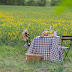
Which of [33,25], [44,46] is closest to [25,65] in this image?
[44,46]

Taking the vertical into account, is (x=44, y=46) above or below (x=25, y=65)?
above

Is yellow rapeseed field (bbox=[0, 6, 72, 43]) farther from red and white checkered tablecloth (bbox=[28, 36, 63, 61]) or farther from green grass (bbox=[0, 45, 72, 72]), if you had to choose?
green grass (bbox=[0, 45, 72, 72])

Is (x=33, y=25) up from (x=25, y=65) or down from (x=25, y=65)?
up

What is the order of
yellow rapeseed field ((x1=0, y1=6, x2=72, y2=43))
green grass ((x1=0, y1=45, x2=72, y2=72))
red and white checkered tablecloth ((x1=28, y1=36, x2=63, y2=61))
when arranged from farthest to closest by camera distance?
yellow rapeseed field ((x1=0, y1=6, x2=72, y2=43)), red and white checkered tablecloth ((x1=28, y1=36, x2=63, y2=61)), green grass ((x1=0, y1=45, x2=72, y2=72))

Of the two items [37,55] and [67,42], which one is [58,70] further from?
[67,42]

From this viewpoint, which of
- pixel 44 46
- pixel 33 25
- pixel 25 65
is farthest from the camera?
pixel 33 25

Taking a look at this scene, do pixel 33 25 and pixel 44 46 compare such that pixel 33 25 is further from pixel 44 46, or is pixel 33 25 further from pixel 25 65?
pixel 25 65

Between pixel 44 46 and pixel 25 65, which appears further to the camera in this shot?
pixel 44 46

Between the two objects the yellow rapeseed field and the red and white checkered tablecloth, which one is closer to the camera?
the red and white checkered tablecloth

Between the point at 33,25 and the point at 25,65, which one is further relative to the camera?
the point at 33,25

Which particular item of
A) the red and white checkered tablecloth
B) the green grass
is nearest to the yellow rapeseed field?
the red and white checkered tablecloth

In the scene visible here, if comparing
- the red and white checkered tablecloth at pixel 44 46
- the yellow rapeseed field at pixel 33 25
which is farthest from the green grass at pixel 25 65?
the yellow rapeseed field at pixel 33 25

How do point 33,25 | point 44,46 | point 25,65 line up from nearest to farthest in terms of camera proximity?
point 25,65
point 44,46
point 33,25

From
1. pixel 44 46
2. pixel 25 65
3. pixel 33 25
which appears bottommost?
pixel 25 65
